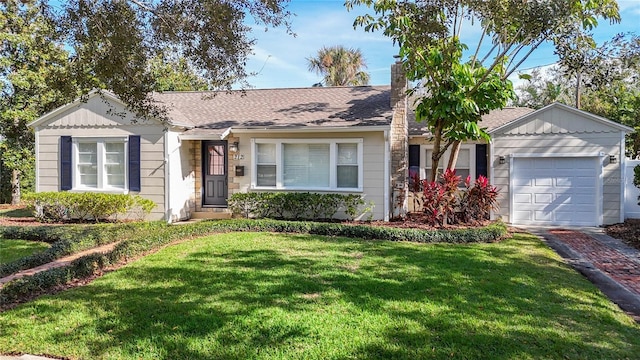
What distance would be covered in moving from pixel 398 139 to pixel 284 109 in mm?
4182

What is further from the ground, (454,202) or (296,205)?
(454,202)

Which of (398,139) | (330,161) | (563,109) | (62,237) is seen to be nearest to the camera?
(62,237)

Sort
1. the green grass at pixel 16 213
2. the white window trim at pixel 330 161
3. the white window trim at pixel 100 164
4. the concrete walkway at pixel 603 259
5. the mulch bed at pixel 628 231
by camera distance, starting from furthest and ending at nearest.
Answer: the green grass at pixel 16 213
the white window trim at pixel 100 164
the white window trim at pixel 330 161
the mulch bed at pixel 628 231
the concrete walkway at pixel 603 259

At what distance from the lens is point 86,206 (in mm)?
11828

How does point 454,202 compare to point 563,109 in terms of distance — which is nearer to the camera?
point 454,202

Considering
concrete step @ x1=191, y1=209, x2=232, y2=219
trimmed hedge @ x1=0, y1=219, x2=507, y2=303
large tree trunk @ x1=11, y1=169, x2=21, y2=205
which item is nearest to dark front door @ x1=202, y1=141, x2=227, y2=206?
concrete step @ x1=191, y1=209, x2=232, y2=219

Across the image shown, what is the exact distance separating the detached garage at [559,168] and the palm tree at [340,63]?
14.4 meters

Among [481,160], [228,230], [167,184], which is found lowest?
[228,230]

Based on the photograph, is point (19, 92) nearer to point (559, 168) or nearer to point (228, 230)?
point (228, 230)

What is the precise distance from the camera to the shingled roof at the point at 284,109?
1226 cm

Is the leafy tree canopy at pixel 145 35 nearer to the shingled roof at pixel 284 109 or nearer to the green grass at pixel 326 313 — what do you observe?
the green grass at pixel 326 313

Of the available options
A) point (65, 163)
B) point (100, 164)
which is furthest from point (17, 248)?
point (65, 163)

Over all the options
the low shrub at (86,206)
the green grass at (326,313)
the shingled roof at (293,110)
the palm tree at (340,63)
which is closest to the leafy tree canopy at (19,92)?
the low shrub at (86,206)

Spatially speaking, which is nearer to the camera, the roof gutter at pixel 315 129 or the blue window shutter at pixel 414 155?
the roof gutter at pixel 315 129
